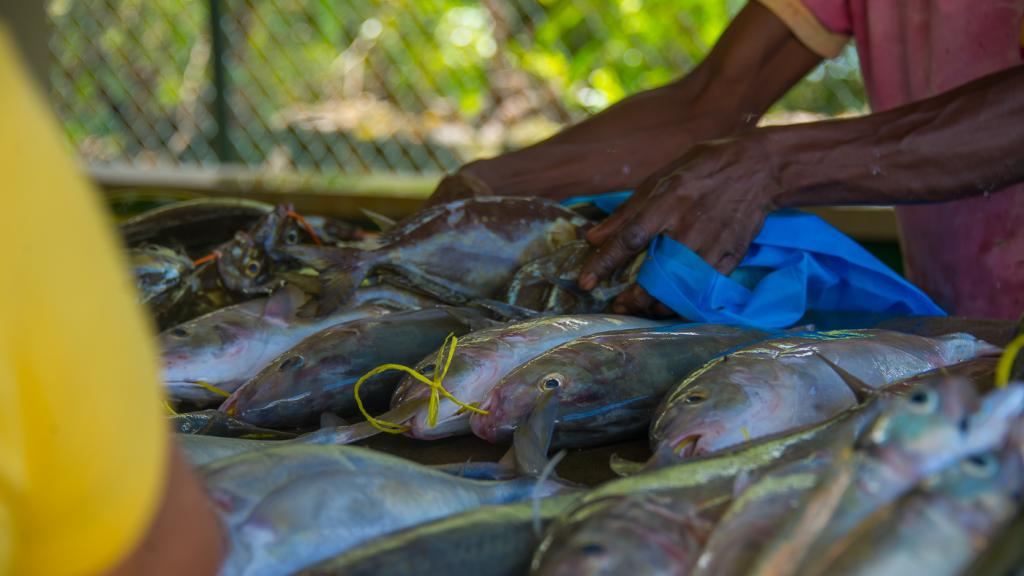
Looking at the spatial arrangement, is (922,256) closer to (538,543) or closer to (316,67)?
(538,543)

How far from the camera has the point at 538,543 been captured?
1.12 metres

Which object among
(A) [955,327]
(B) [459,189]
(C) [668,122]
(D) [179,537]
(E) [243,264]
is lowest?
(A) [955,327]

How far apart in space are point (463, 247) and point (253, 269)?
19.1 inches

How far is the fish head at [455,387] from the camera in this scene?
1.68 meters

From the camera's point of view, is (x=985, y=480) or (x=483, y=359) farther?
(x=483, y=359)

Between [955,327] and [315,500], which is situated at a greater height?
[315,500]

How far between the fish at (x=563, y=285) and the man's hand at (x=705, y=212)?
0.10 ft

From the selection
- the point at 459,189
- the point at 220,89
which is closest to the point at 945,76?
the point at 459,189

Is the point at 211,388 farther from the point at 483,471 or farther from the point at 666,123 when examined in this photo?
the point at 666,123

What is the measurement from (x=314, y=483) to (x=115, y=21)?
7630 mm

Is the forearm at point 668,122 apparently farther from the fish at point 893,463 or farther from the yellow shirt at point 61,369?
the yellow shirt at point 61,369

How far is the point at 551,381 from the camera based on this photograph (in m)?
1.69

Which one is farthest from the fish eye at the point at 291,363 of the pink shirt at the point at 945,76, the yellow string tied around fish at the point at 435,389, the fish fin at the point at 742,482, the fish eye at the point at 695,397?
the pink shirt at the point at 945,76

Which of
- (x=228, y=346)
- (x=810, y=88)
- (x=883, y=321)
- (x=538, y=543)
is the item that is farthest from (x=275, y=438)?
(x=810, y=88)
